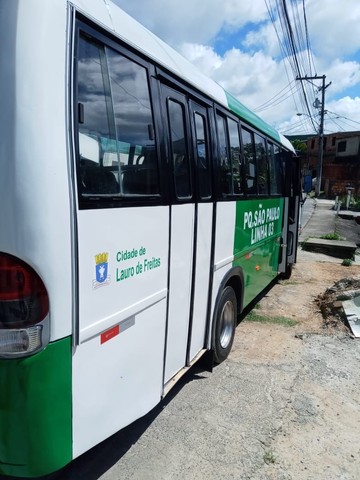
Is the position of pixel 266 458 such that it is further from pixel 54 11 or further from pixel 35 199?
pixel 54 11

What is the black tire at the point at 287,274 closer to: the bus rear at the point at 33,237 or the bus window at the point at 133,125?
the bus window at the point at 133,125

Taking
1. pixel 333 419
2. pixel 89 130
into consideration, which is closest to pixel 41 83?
pixel 89 130

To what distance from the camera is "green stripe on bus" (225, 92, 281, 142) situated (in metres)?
4.42

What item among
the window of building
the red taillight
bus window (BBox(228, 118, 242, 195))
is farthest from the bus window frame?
the window of building

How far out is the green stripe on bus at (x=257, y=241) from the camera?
15.5 feet

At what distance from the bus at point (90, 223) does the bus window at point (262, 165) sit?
204 cm

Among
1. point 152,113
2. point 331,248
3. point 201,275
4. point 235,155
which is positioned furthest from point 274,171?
point 331,248

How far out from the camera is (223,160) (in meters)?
4.00

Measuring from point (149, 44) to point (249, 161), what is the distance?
2.54m

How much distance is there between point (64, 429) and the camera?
203 cm

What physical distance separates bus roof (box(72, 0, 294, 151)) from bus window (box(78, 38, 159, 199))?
139 mm

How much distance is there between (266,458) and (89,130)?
8.39 ft

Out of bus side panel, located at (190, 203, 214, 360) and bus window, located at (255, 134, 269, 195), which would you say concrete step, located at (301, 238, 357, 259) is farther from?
bus side panel, located at (190, 203, 214, 360)

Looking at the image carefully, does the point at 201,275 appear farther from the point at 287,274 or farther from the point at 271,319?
the point at 287,274
